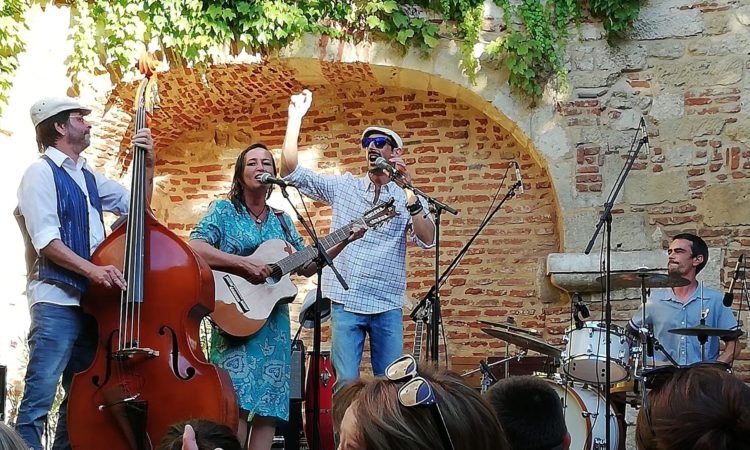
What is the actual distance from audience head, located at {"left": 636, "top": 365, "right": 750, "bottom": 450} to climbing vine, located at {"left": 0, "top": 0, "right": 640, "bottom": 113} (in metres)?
5.11

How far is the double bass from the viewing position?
3.56 metres

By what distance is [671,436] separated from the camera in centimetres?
180

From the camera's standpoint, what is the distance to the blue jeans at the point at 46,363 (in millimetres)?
3719

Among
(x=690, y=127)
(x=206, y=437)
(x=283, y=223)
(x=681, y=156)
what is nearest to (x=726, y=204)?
(x=681, y=156)

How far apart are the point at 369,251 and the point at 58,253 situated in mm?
1766

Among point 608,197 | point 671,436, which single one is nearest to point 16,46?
point 608,197

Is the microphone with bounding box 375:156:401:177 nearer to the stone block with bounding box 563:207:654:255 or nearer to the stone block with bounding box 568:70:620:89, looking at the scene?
the stone block with bounding box 563:207:654:255

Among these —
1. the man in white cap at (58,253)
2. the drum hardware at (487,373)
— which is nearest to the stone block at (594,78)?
the drum hardware at (487,373)

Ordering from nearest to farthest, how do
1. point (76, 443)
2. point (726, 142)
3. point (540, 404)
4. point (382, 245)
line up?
point (540, 404)
point (76, 443)
point (382, 245)
point (726, 142)

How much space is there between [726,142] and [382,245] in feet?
9.96

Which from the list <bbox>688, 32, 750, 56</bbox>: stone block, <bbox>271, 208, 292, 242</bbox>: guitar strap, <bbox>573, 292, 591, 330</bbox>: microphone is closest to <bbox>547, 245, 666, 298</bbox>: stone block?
<bbox>573, 292, 591, 330</bbox>: microphone

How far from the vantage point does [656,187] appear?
6.77m

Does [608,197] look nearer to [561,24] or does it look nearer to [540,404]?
[561,24]

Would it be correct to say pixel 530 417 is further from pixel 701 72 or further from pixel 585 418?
pixel 701 72
